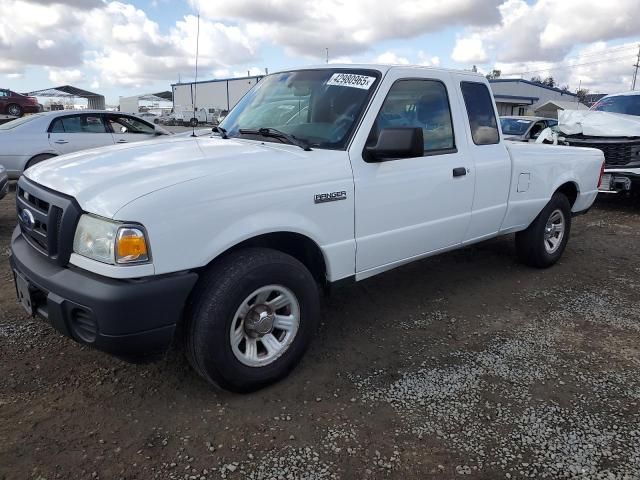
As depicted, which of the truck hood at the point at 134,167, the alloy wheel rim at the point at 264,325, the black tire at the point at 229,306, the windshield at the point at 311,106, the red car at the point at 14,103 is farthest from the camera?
the red car at the point at 14,103

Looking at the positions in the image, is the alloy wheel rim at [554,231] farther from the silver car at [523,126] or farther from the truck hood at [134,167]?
the silver car at [523,126]

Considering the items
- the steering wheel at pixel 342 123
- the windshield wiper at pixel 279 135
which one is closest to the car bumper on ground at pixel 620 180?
the steering wheel at pixel 342 123

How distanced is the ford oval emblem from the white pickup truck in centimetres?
2

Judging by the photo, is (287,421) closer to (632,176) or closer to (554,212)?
(554,212)

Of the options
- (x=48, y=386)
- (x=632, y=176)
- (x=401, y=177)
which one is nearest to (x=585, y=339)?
(x=401, y=177)

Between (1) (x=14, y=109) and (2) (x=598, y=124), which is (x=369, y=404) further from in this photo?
(1) (x=14, y=109)

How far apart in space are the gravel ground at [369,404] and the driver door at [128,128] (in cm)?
578

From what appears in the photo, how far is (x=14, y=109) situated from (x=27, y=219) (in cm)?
2657

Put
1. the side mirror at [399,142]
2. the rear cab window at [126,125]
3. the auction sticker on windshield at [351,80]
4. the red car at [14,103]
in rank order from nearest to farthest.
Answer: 1. the side mirror at [399,142]
2. the auction sticker on windshield at [351,80]
3. the rear cab window at [126,125]
4. the red car at [14,103]

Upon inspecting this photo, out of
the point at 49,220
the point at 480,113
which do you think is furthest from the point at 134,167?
the point at 480,113

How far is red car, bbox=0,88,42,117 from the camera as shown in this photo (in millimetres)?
24547

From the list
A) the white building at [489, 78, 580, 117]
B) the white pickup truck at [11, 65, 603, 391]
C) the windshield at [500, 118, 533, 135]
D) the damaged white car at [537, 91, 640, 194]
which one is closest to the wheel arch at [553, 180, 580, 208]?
the white pickup truck at [11, 65, 603, 391]

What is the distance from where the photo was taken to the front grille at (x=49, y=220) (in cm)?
252

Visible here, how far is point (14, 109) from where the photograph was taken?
82.1ft
